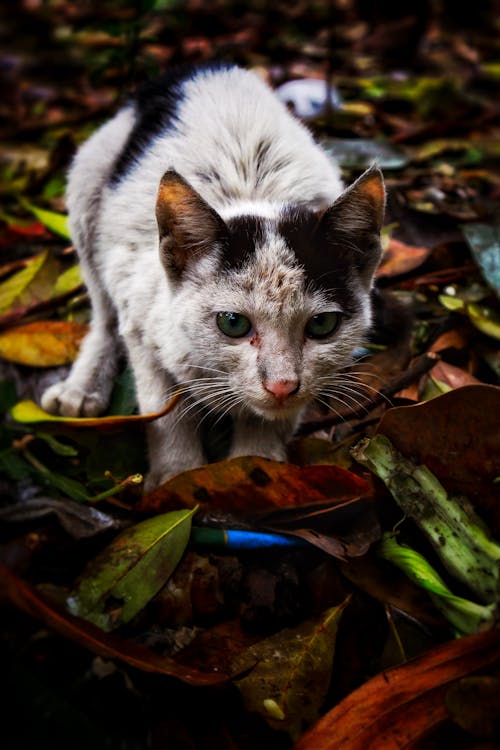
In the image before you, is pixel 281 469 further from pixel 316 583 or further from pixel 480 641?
pixel 480 641

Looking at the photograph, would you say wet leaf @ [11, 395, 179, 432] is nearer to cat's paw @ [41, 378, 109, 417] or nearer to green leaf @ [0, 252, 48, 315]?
cat's paw @ [41, 378, 109, 417]

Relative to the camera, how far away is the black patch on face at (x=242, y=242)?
2.14 metres

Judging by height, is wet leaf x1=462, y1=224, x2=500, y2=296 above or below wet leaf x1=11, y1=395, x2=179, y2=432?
above

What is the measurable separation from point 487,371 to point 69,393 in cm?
163

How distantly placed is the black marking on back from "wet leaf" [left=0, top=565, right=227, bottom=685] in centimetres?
172

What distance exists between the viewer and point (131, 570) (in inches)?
76.9

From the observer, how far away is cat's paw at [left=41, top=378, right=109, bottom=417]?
2670 millimetres

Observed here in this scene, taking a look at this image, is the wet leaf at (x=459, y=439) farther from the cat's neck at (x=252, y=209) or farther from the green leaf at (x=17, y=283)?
the green leaf at (x=17, y=283)

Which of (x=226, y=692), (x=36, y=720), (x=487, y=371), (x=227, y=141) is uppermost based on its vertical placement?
(x=227, y=141)

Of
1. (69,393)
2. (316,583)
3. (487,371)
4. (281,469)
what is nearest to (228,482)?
(281,469)

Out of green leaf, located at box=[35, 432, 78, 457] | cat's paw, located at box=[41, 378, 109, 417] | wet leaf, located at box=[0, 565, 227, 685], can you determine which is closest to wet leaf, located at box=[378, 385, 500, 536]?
wet leaf, located at box=[0, 565, 227, 685]

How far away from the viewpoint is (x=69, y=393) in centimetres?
270

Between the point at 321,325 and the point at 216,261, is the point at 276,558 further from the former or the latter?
the point at 216,261

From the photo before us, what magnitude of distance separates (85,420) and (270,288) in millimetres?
787
